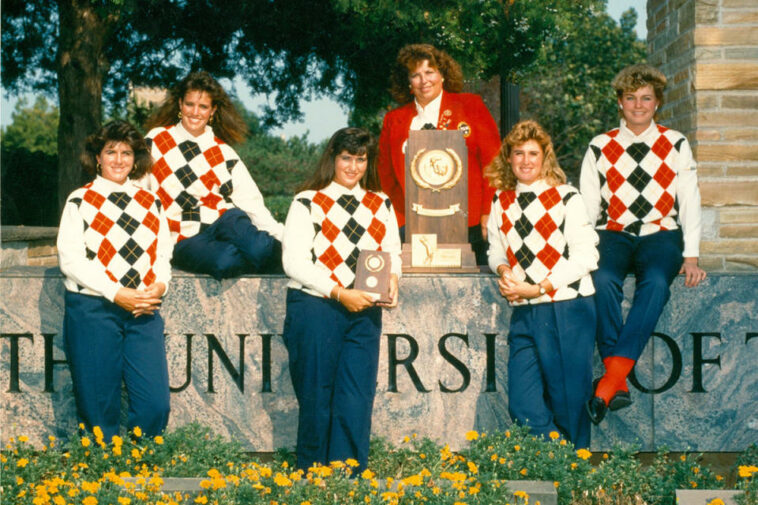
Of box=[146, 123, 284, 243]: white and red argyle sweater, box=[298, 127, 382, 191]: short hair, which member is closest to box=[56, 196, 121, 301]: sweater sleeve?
box=[146, 123, 284, 243]: white and red argyle sweater

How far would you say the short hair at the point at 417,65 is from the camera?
497 cm

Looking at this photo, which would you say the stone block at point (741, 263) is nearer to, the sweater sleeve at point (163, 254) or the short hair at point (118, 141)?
the sweater sleeve at point (163, 254)

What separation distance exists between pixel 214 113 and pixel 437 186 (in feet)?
3.94

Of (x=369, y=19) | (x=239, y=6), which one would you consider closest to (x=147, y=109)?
(x=239, y=6)

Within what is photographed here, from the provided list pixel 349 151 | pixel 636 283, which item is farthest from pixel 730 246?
pixel 349 151

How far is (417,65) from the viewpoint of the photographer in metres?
4.99

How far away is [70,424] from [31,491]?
3.55 feet

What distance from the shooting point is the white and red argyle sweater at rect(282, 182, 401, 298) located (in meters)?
4.07

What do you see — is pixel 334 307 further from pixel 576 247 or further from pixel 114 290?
pixel 576 247

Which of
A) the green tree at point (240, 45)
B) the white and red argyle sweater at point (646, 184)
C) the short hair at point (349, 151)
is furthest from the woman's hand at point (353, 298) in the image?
the green tree at point (240, 45)

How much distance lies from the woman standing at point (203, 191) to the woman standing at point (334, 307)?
521mm

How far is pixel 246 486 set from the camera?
335 centimetres

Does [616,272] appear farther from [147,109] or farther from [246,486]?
[147,109]

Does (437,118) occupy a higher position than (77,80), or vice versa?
(77,80)
